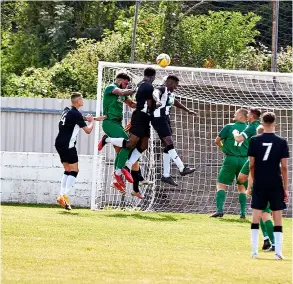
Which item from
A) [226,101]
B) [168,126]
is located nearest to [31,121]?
[226,101]

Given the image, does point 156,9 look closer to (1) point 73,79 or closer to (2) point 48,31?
(1) point 73,79

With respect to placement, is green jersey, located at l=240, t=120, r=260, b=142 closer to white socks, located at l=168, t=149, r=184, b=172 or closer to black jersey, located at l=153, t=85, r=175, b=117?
white socks, located at l=168, t=149, r=184, b=172

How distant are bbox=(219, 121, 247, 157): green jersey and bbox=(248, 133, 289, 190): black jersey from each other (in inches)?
227

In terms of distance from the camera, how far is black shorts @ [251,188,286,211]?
12.5m

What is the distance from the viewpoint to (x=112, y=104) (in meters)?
18.8

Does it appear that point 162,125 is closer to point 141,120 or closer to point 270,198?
point 141,120

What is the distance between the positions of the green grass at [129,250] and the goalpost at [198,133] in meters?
2.99

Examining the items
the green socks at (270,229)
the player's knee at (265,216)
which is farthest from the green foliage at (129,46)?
the green socks at (270,229)

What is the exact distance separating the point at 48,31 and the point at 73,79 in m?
7.42

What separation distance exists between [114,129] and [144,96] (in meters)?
1.03

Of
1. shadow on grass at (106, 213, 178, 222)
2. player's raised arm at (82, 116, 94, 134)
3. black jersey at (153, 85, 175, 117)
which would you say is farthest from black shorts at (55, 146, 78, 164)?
black jersey at (153, 85, 175, 117)

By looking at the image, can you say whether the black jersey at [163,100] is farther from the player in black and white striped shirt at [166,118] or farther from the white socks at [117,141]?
the white socks at [117,141]

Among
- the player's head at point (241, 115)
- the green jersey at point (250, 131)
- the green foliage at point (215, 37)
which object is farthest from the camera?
the green foliage at point (215, 37)

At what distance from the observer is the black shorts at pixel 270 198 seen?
41.0ft
